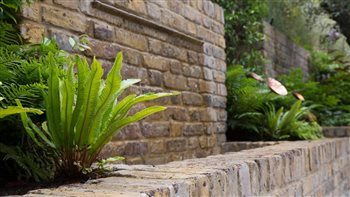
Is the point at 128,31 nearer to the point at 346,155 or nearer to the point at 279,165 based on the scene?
the point at 279,165

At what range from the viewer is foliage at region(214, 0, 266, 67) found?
6926 millimetres

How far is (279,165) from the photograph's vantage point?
268cm

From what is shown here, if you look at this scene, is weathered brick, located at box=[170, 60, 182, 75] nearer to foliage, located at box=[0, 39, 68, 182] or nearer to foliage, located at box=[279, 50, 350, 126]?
foliage, located at box=[0, 39, 68, 182]

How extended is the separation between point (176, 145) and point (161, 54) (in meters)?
0.85

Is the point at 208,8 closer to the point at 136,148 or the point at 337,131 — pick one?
the point at 136,148

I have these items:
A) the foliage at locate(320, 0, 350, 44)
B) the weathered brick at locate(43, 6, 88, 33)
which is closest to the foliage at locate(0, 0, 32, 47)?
the weathered brick at locate(43, 6, 88, 33)

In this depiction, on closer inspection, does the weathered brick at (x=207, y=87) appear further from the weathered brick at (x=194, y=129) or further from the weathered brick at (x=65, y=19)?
the weathered brick at (x=65, y=19)

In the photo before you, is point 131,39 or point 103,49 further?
point 131,39

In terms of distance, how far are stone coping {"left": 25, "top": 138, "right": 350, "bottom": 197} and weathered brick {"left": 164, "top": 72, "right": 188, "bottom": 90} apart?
4.47 ft

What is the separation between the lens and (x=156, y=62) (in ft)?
12.7

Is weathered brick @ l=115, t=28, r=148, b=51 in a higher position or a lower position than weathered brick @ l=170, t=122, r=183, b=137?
higher

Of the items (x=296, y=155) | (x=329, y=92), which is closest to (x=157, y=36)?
(x=296, y=155)

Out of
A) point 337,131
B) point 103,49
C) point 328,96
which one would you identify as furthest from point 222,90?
point 328,96

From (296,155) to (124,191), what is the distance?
6.38 feet
